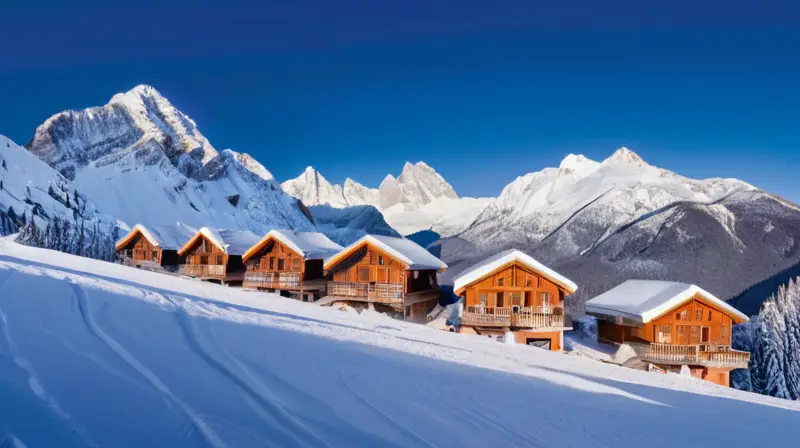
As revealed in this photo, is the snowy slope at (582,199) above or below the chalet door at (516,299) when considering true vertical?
above

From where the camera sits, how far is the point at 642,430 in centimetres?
989

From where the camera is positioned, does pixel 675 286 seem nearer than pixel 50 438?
No

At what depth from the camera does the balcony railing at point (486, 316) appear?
30.8 metres

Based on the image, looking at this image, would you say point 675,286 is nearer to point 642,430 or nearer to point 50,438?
point 642,430

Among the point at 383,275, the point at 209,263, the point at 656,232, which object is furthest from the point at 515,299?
the point at 656,232

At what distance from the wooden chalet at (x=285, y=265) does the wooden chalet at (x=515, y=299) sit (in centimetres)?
1316

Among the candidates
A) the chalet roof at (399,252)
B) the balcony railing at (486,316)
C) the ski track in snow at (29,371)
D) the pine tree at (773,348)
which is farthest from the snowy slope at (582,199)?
the ski track in snow at (29,371)

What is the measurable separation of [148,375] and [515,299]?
25.3 metres

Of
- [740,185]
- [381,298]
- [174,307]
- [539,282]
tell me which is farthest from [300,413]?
[740,185]

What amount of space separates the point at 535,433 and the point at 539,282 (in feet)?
77.8

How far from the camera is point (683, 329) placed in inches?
1196

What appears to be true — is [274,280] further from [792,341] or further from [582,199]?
[582,199]

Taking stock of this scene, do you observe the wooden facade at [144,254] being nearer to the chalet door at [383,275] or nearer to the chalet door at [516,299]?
the chalet door at [383,275]

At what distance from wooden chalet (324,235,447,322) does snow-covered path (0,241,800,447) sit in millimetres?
17937
